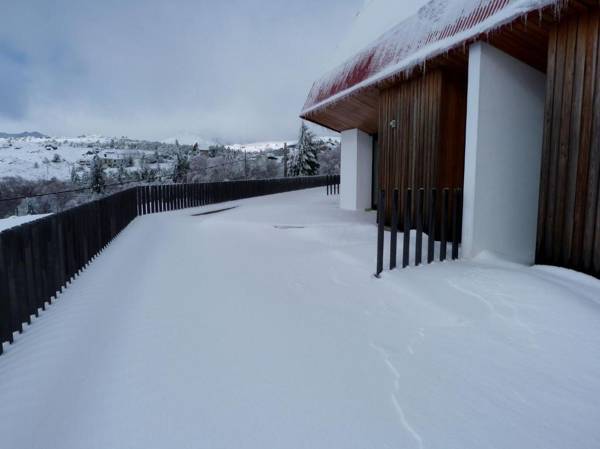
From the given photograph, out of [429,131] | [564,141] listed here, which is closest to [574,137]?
[564,141]

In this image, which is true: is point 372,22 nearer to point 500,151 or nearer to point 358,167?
point 358,167

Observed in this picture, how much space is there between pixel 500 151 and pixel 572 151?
4.09 ft

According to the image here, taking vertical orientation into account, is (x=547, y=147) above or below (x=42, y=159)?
below

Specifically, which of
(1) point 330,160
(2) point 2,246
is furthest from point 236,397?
(1) point 330,160

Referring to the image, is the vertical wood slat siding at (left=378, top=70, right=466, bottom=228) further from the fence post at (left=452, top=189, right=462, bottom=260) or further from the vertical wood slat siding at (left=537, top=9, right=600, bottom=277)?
the vertical wood slat siding at (left=537, top=9, right=600, bottom=277)

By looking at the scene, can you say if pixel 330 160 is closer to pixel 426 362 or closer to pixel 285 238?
pixel 285 238

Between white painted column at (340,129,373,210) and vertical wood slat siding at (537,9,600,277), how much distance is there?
8.07 m

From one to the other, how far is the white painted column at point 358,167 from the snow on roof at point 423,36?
8.30 feet

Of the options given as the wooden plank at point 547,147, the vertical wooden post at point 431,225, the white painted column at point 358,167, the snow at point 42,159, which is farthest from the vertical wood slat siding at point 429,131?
the snow at point 42,159

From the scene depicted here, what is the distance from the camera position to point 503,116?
19.0 feet

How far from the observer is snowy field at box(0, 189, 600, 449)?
221 centimetres

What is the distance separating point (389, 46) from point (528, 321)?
22.0ft

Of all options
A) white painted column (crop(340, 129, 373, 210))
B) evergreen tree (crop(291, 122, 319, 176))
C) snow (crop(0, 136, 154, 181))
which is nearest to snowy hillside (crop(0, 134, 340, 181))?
snow (crop(0, 136, 154, 181))

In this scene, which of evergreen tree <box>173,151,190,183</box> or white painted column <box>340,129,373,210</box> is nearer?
white painted column <box>340,129,373,210</box>
